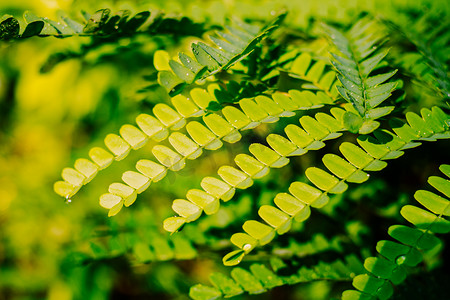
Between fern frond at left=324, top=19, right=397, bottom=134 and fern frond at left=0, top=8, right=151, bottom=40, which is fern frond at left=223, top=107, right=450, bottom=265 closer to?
fern frond at left=324, top=19, right=397, bottom=134

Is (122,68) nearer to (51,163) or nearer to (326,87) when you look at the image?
(51,163)

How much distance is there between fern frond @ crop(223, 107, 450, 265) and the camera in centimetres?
68

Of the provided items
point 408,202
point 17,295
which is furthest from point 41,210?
point 408,202

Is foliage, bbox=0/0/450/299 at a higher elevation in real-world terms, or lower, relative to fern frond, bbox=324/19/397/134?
lower

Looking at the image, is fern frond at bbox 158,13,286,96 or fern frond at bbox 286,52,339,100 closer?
fern frond at bbox 158,13,286,96

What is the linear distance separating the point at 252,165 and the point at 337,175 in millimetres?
197

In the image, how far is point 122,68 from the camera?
6.14 feet

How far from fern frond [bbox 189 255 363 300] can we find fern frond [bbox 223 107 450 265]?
0.28 metres

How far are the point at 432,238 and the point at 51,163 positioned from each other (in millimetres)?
2107

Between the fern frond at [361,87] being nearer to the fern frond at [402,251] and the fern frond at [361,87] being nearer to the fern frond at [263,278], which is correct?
the fern frond at [402,251]

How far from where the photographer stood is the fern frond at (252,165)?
702 mm

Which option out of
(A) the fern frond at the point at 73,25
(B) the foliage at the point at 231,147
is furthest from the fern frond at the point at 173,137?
(A) the fern frond at the point at 73,25

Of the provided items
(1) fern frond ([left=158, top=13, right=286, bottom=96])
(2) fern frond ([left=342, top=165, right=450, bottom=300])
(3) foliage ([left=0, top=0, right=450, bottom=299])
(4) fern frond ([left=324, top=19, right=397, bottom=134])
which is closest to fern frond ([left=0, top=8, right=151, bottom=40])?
(3) foliage ([left=0, top=0, right=450, bottom=299])

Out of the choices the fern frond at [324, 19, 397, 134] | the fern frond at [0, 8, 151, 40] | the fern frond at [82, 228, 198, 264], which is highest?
the fern frond at [324, 19, 397, 134]
